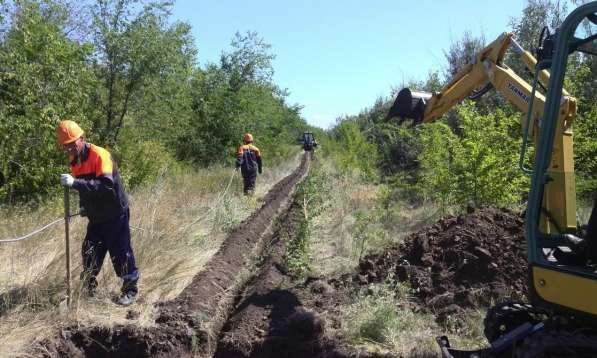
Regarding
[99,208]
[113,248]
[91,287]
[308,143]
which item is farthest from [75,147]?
[308,143]

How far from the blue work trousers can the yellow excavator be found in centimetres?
371

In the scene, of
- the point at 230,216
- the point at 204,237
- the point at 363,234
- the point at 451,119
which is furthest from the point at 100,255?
the point at 451,119

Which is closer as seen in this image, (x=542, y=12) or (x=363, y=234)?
(x=363, y=234)

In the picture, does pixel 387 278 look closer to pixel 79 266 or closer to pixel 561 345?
pixel 561 345

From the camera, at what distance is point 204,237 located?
389 inches

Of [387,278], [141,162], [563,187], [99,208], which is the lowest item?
[387,278]

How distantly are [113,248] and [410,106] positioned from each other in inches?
156

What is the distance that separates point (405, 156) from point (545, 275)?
17.5m

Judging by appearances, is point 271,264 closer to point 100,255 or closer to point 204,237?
point 204,237

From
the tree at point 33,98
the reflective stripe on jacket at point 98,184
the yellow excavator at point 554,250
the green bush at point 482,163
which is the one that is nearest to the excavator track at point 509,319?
the yellow excavator at point 554,250

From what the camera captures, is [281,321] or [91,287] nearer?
[281,321]

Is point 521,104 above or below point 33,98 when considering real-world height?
below

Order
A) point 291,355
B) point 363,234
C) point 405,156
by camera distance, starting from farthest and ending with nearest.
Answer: point 405,156 < point 363,234 < point 291,355

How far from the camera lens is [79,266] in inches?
257
